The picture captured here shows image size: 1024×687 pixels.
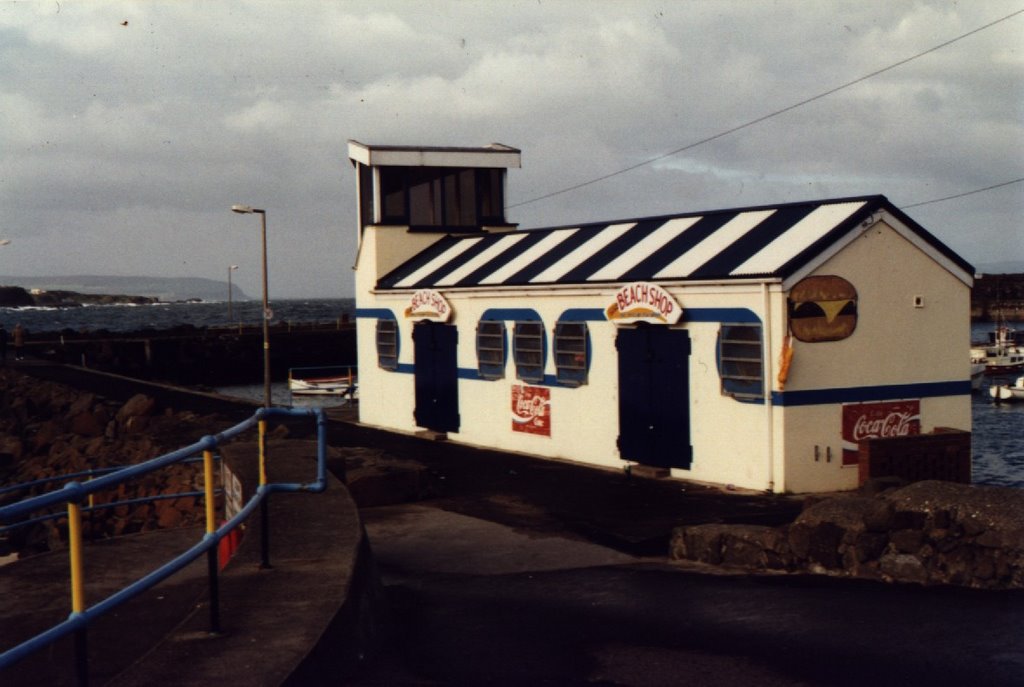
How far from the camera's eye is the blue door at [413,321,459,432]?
78.0 feet

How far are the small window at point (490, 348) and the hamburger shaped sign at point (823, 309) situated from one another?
24.7ft

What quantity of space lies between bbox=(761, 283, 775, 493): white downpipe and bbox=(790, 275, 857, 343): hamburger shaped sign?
1.13ft

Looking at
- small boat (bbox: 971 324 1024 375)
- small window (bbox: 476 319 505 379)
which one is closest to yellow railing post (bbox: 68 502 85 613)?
small window (bbox: 476 319 505 379)

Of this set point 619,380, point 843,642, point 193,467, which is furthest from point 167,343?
point 843,642

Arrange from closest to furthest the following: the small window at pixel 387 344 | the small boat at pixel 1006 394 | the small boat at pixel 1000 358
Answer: the small window at pixel 387 344
the small boat at pixel 1006 394
the small boat at pixel 1000 358

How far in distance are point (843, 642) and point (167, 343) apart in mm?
72501

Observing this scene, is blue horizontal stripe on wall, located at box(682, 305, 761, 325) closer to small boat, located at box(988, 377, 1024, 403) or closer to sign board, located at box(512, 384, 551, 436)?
sign board, located at box(512, 384, 551, 436)

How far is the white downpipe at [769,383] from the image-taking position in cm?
1585

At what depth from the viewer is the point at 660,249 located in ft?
64.7

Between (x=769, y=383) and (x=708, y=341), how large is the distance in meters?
1.43

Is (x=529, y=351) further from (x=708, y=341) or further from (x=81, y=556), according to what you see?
(x=81, y=556)

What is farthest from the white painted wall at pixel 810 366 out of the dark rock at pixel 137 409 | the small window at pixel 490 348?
the dark rock at pixel 137 409

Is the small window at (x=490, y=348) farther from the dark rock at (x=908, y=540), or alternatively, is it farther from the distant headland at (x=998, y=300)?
the distant headland at (x=998, y=300)

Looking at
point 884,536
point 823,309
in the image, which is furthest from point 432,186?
point 884,536
